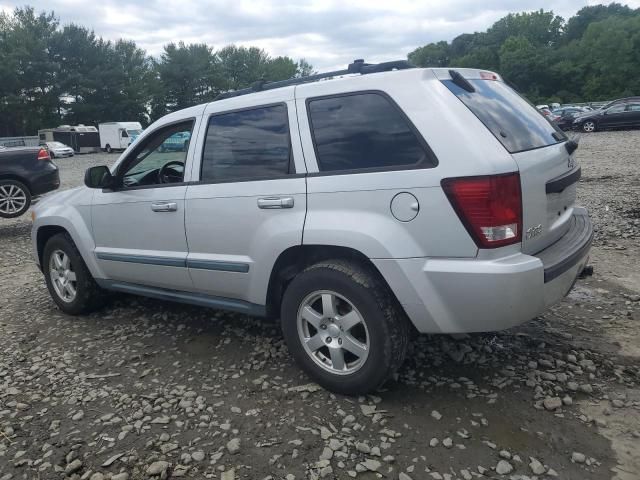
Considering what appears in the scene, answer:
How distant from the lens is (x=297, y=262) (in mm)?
3326

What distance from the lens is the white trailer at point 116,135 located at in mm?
40500

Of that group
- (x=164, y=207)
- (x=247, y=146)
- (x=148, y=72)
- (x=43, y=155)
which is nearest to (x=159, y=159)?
(x=164, y=207)

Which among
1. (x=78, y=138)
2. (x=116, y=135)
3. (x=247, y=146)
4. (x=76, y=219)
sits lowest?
(x=76, y=219)

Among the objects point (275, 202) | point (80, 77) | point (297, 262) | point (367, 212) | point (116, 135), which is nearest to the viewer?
point (367, 212)

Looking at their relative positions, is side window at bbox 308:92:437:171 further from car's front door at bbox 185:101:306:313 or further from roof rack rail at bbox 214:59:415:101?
roof rack rail at bbox 214:59:415:101

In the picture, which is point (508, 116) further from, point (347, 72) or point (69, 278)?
point (69, 278)

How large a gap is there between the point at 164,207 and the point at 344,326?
1653mm

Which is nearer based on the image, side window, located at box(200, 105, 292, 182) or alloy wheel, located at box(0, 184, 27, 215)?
side window, located at box(200, 105, 292, 182)

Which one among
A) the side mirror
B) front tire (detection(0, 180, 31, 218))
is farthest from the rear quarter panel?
front tire (detection(0, 180, 31, 218))

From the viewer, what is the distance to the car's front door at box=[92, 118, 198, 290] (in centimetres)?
383

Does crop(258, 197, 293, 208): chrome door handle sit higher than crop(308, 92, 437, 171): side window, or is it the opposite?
crop(308, 92, 437, 171): side window

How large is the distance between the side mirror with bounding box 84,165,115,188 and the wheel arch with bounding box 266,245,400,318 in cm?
176

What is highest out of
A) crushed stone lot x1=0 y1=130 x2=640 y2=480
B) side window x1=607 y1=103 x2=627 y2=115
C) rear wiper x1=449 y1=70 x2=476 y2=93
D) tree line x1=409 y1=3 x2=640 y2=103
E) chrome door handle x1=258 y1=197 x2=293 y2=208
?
tree line x1=409 y1=3 x2=640 y2=103

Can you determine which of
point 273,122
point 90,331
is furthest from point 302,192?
point 90,331
